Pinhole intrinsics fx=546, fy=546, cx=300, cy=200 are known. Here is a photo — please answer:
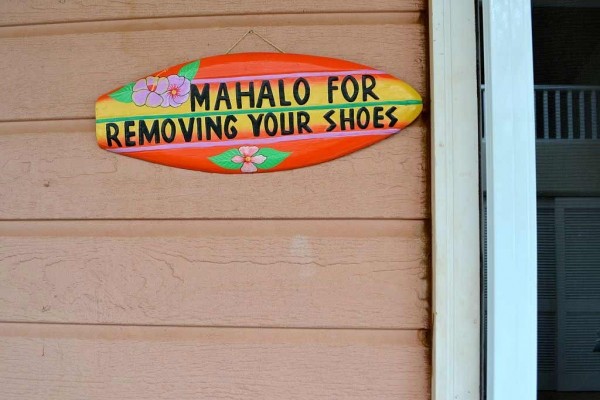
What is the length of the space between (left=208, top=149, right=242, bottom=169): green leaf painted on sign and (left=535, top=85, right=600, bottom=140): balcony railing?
24.7 inches

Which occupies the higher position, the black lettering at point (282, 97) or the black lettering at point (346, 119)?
the black lettering at point (282, 97)

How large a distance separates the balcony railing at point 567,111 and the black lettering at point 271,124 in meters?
0.54

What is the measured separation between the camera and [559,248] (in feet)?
3.62

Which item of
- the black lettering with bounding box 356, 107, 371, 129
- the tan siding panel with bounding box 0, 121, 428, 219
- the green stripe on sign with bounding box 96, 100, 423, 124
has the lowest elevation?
the tan siding panel with bounding box 0, 121, 428, 219

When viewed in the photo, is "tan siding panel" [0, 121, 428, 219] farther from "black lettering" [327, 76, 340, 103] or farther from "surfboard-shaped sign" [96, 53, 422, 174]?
"black lettering" [327, 76, 340, 103]

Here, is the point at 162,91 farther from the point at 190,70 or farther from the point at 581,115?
the point at 581,115

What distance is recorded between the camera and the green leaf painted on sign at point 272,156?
1.18 m

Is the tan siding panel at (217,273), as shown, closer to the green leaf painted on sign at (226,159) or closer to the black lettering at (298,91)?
the green leaf painted on sign at (226,159)

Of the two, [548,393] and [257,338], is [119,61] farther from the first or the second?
[548,393]

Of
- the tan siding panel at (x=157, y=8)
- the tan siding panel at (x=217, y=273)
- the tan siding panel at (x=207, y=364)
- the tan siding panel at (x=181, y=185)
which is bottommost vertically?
the tan siding panel at (x=207, y=364)

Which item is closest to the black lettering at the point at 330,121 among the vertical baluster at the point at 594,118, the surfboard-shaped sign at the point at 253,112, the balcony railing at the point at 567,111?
the surfboard-shaped sign at the point at 253,112

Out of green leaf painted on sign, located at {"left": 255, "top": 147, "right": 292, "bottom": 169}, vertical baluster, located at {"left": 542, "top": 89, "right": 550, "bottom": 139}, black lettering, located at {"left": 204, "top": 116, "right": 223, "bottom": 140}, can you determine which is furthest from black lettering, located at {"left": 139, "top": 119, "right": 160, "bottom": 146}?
vertical baluster, located at {"left": 542, "top": 89, "right": 550, "bottom": 139}

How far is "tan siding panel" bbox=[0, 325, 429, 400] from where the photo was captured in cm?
117

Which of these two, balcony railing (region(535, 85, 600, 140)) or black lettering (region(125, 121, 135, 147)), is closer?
balcony railing (region(535, 85, 600, 140))
